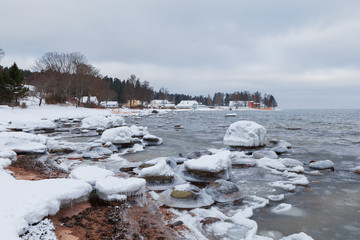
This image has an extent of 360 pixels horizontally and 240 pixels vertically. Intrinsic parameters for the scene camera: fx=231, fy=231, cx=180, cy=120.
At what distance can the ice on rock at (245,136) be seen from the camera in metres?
12.4

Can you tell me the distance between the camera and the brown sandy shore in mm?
3545

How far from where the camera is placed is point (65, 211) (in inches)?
160

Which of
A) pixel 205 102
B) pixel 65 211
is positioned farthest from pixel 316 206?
pixel 205 102

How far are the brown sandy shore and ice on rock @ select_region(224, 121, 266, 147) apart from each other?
27.3ft

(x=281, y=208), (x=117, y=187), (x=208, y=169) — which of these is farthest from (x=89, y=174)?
(x=281, y=208)

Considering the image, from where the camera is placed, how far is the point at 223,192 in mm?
5469

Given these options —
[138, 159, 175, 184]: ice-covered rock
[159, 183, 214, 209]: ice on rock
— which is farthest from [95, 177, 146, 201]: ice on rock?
[138, 159, 175, 184]: ice-covered rock

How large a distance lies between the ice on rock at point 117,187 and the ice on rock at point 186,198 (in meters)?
0.62

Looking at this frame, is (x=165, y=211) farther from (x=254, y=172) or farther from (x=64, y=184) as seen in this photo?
(x=254, y=172)

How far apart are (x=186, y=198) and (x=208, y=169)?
1.84 metres

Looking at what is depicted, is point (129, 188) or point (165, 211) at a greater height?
point (129, 188)

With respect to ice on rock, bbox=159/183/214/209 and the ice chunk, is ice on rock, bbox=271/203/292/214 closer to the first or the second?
ice on rock, bbox=159/183/214/209

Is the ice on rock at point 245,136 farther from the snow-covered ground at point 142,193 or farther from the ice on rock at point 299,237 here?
the ice on rock at point 299,237

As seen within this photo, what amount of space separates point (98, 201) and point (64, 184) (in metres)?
0.74
